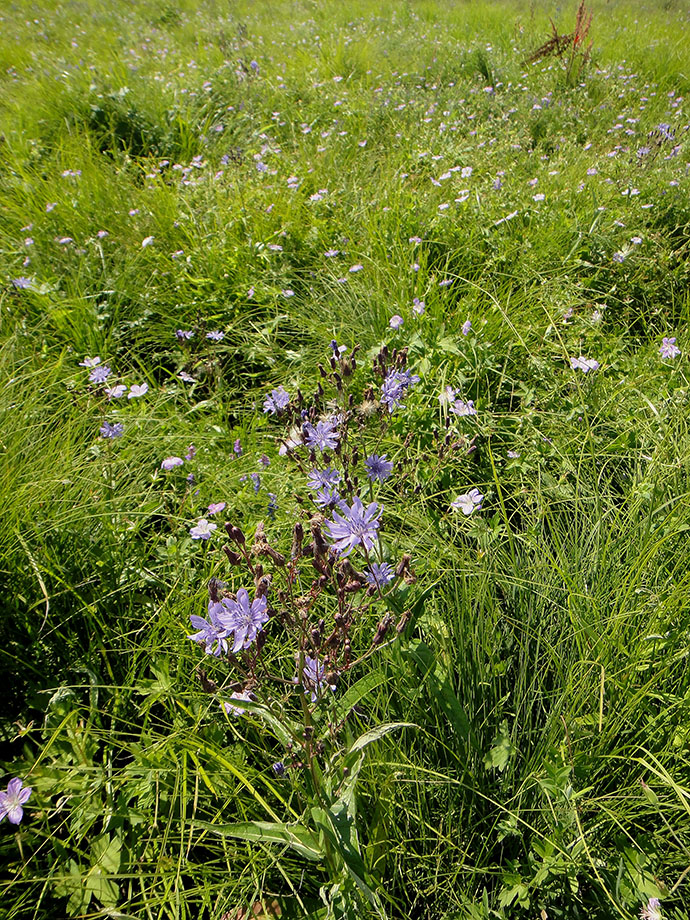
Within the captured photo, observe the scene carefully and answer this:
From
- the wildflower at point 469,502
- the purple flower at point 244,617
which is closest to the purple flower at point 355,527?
the purple flower at point 244,617

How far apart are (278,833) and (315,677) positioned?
0.26 meters

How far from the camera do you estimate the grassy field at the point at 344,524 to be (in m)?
1.17

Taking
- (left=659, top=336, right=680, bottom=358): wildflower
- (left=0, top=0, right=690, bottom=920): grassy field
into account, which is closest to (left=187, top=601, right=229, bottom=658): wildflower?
(left=0, top=0, right=690, bottom=920): grassy field

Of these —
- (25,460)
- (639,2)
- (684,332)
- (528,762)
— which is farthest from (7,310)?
(639,2)

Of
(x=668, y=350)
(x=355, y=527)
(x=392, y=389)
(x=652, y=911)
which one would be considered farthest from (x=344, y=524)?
(x=668, y=350)

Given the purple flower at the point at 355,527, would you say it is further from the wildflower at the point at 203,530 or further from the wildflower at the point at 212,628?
the wildflower at the point at 203,530

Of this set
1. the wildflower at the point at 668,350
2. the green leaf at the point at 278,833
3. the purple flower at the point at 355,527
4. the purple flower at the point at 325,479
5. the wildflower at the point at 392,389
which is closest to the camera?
the green leaf at the point at 278,833

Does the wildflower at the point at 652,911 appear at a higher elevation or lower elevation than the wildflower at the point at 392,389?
lower

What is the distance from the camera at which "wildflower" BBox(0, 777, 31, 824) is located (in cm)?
118

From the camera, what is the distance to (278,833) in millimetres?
1041

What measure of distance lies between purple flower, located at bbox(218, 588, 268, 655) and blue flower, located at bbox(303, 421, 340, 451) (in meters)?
0.49

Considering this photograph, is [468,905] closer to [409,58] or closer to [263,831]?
[263,831]

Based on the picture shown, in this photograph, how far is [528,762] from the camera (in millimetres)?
1236

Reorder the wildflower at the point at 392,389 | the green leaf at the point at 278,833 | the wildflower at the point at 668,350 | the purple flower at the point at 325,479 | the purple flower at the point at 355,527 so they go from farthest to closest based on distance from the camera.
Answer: the wildflower at the point at 668,350
the wildflower at the point at 392,389
the purple flower at the point at 325,479
the purple flower at the point at 355,527
the green leaf at the point at 278,833
